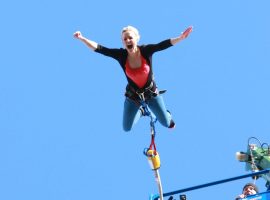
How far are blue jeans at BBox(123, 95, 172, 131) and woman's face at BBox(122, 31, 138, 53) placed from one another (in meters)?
1.13

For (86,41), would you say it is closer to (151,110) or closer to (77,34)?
(77,34)

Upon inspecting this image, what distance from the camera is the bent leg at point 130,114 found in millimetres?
9000

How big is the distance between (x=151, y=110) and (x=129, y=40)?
152 cm

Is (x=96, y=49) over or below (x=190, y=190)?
over

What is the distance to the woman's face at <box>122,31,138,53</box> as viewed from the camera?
8.10m

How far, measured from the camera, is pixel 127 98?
355 inches

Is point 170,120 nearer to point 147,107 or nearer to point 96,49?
point 147,107

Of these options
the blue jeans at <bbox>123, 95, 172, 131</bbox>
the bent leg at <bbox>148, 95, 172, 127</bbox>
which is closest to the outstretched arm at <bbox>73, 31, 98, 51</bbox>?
the blue jeans at <bbox>123, 95, 172, 131</bbox>

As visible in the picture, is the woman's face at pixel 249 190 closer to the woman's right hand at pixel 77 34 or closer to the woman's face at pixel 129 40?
the woman's face at pixel 129 40

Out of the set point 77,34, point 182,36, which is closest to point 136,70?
point 182,36

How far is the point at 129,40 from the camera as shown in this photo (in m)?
8.13

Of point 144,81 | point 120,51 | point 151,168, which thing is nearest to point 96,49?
point 120,51

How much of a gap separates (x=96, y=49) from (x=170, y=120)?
204cm

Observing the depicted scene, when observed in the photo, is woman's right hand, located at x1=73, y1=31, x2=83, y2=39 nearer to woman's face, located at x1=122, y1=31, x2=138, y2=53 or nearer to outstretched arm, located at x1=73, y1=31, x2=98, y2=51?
outstretched arm, located at x1=73, y1=31, x2=98, y2=51
